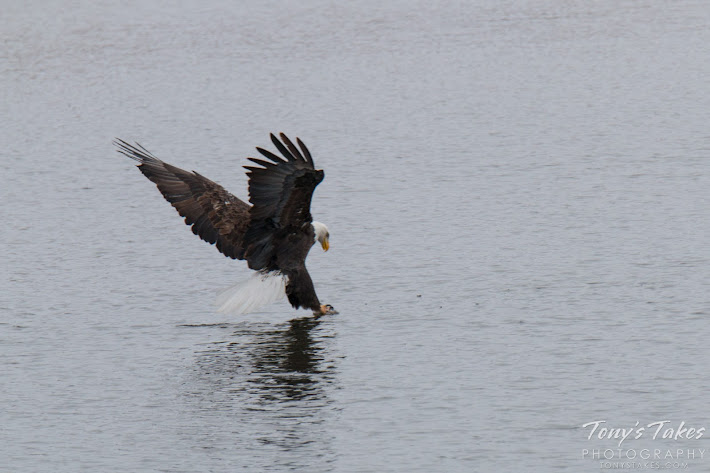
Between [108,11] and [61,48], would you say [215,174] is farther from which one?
[108,11]

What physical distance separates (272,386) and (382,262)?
3269 millimetres

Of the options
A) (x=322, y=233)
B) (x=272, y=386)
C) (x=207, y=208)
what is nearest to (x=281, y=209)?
(x=322, y=233)

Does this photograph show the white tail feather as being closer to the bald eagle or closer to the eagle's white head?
the bald eagle

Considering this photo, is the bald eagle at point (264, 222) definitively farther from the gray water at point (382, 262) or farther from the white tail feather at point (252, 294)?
the gray water at point (382, 262)

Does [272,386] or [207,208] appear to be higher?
[207,208]

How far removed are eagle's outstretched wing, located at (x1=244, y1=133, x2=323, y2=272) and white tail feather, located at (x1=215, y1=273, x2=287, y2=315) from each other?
11 cm

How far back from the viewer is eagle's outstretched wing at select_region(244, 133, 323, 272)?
9367mm

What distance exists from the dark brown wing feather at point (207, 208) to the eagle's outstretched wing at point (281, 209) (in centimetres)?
22

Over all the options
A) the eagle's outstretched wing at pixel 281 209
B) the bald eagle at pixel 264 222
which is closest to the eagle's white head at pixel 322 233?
the bald eagle at pixel 264 222

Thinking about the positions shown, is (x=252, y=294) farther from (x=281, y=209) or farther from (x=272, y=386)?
(x=272, y=386)

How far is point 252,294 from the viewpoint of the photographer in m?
10.0

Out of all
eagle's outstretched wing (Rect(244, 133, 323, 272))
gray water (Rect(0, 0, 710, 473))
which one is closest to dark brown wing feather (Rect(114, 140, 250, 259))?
eagle's outstretched wing (Rect(244, 133, 323, 272))

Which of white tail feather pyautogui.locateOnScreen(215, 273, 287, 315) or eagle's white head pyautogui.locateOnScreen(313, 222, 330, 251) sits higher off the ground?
eagle's white head pyautogui.locateOnScreen(313, 222, 330, 251)

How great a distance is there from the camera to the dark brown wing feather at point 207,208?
10547 millimetres
